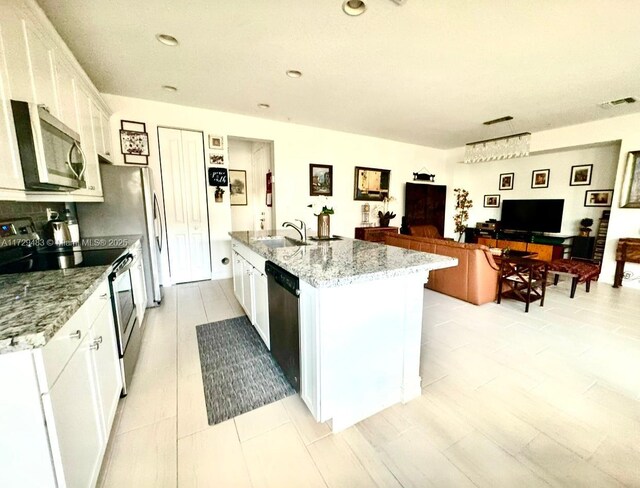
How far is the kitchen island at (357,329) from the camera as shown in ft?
4.58

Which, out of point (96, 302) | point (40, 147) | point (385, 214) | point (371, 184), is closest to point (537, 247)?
point (385, 214)

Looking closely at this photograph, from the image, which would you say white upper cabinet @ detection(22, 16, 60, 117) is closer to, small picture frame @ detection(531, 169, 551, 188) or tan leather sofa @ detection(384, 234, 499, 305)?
tan leather sofa @ detection(384, 234, 499, 305)

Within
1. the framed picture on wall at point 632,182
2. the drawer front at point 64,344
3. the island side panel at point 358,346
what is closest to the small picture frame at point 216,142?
the drawer front at point 64,344

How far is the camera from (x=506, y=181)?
623 cm

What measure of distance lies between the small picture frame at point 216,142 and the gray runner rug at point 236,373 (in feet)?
9.20

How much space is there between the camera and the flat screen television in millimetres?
5324

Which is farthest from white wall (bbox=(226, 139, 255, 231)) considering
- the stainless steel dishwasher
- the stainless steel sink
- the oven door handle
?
the stainless steel dishwasher

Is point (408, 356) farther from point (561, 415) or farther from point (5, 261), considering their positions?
point (5, 261)

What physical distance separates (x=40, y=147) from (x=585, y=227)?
24.3 ft

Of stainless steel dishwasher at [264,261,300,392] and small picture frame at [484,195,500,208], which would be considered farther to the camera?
Result: small picture frame at [484,195,500,208]

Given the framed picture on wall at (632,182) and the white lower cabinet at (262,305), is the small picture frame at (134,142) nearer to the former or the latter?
the white lower cabinet at (262,305)

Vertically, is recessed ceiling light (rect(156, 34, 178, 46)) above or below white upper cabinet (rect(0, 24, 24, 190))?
above

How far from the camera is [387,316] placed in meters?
1.58

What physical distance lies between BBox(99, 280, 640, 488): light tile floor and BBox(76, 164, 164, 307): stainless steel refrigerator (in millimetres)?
1151
